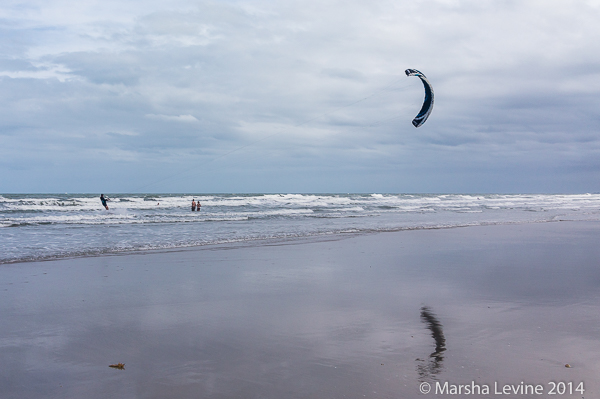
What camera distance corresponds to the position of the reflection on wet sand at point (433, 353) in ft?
13.3

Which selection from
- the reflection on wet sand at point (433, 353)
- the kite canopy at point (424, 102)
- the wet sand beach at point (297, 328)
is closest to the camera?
the wet sand beach at point (297, 328)

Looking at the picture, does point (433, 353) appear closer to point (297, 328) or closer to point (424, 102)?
point (297, 328)

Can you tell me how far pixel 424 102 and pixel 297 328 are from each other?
12.6 metres

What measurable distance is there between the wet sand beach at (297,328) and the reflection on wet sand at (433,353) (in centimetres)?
2

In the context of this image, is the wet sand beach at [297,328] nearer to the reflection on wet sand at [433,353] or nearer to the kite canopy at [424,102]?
the reflection on wet sand at [433,353]

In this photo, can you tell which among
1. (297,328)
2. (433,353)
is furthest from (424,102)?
(433,353)

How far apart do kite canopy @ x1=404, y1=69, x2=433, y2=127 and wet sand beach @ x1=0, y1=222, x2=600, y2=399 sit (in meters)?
6.59

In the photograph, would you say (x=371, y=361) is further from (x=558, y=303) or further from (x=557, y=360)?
(x=558, y=303)

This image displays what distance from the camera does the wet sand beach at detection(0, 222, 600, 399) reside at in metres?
3.93

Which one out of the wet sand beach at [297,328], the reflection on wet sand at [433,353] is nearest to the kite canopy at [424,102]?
the wet sand beach at [297,328]

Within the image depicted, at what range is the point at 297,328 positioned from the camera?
542 cm

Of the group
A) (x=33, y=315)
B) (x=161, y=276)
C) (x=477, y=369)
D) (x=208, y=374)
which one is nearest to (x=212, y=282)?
(x=161, y=276)

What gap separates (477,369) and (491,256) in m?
7.82

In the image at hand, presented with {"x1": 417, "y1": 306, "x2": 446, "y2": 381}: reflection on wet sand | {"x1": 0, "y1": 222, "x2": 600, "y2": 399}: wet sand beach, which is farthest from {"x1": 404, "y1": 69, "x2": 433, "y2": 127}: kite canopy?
{"x1": 417, "y1": 306, "x2": 446, "y2": 381}: reflection on wet sand
